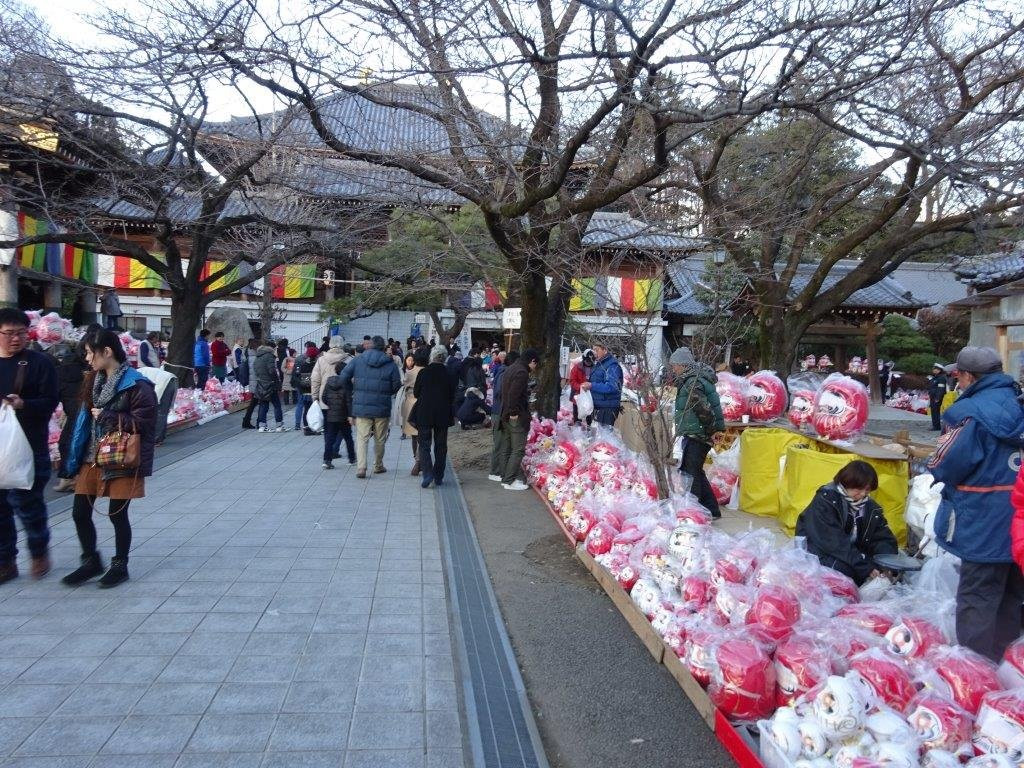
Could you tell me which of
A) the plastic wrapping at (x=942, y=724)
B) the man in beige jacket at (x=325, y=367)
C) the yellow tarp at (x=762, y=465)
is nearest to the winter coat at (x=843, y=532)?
the plastic wrapping at (x=942, y=724)

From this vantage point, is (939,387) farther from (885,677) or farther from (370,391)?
(885,677)

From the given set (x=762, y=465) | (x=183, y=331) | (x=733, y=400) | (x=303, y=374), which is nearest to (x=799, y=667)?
(x=762, y=465)

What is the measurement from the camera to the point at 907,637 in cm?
364

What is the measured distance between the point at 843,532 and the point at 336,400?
271 inches

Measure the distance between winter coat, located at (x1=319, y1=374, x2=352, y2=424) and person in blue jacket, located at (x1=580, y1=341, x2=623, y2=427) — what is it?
3.94 metres

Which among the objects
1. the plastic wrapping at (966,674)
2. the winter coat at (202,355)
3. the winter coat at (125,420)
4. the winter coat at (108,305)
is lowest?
the plastic wrapping at (966,674)

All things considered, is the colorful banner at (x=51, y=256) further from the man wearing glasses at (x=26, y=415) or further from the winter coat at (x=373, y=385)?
the man wearing glasses at (x=26, y=415)

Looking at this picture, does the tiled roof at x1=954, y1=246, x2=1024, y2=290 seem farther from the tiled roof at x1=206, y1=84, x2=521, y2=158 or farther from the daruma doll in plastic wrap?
the tiled roof at x1=206, y1=84, x2=521, y2=158

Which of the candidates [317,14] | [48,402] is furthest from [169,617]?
[317,14]

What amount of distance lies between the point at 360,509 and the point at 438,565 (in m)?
2.13

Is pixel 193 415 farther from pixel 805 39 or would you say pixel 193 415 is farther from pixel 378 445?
pixel 805 39

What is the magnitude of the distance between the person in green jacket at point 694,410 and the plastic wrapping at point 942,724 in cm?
376

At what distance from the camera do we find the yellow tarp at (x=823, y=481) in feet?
19.9

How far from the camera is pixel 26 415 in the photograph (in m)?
5.02
